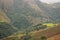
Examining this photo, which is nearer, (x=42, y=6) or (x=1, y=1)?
(x=1, y=1)

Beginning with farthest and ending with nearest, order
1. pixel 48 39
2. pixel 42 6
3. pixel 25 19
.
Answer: pixel 42 6 < pixel 25 19 < pixel 48 39

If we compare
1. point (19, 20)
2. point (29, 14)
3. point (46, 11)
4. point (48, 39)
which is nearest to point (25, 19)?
point (19, 20)

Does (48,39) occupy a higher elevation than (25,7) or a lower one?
lower

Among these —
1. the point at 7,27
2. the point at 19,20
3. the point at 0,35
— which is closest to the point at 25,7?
the point at 19,20

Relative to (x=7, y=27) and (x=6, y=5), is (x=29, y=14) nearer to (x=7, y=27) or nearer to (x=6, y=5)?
(x=6, y=5)

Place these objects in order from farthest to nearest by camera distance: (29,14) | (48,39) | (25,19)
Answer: (29,14) → (25,19) → (48,39)

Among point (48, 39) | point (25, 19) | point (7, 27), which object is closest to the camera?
point (48, 39)

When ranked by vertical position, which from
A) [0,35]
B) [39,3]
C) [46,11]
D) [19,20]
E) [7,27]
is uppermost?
[39,3]

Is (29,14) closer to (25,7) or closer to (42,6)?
(25,7)

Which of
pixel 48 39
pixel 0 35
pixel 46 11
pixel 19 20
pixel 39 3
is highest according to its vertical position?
pixel 39 3
